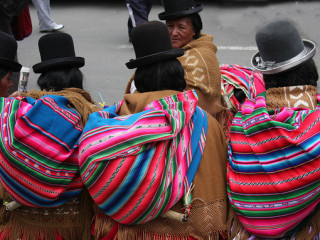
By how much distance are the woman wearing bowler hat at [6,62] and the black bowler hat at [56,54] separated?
207 mm

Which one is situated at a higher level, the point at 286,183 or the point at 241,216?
the point at 286,183

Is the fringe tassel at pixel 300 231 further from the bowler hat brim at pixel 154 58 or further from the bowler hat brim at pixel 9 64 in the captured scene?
the bowler hat brim at pixel 9 64

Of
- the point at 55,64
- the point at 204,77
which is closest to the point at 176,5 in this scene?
the point at 204,77

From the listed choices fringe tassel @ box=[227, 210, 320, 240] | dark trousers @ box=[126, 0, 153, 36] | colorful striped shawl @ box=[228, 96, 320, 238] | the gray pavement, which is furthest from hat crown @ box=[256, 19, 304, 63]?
dark trousers @ box=[126, 0, 153, 36]

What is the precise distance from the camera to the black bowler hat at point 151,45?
2.27 m

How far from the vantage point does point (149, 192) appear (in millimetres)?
1957

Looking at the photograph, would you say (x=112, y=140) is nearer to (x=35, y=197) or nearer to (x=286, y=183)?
(x=35, y=197)

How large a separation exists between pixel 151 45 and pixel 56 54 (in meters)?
0.64

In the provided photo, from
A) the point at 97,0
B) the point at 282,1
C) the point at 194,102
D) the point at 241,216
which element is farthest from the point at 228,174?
the point at 97,0

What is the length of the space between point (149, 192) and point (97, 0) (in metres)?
8.48

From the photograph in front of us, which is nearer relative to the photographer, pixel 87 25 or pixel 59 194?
pixel 59 194

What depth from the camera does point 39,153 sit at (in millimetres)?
2088

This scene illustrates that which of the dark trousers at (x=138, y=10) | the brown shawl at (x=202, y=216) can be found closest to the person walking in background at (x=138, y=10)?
the dark trousers at (x=138, y=10)

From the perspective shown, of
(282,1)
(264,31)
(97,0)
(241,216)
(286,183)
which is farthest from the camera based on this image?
(97,0)
